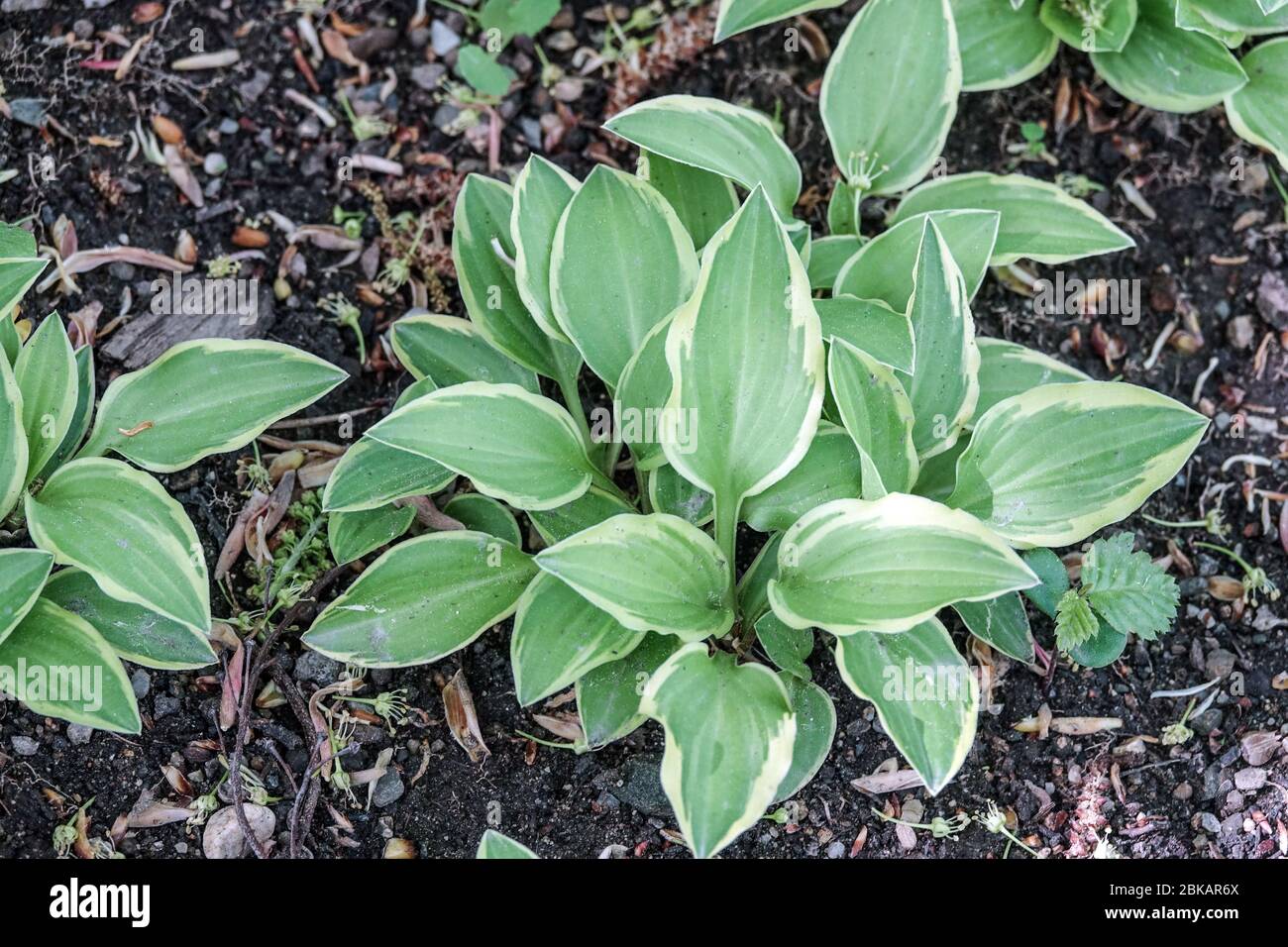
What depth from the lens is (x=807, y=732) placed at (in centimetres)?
218

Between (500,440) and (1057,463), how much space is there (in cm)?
102

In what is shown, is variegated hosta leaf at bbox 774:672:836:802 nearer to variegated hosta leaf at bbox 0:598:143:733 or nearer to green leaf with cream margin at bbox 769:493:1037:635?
green leaf with cream margin at bbox 769:493:1037:635

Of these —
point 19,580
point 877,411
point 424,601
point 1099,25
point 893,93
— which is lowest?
point 424,601

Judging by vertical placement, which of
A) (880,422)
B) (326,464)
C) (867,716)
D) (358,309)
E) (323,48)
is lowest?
(867,716)

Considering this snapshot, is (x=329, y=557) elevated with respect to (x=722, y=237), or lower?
lower

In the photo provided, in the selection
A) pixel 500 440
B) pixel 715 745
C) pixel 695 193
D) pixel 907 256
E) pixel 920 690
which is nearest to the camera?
pixel 715 745

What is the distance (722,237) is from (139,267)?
144 centimetres

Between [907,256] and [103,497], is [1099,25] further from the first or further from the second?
[103,497]

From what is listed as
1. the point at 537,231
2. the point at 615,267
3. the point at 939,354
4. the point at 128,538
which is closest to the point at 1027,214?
the point at 939,354

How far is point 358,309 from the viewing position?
2713 millimetres

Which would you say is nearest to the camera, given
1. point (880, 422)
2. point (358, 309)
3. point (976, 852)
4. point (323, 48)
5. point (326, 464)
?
point (880, 422)

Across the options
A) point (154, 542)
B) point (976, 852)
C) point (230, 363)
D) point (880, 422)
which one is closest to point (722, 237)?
point (880, 422)

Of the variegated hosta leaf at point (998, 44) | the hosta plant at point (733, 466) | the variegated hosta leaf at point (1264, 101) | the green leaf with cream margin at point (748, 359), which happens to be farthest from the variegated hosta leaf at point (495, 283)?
the variegated hosta leaf at point (1264, 101)

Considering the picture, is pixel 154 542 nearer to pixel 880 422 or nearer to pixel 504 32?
pixel 880 422
